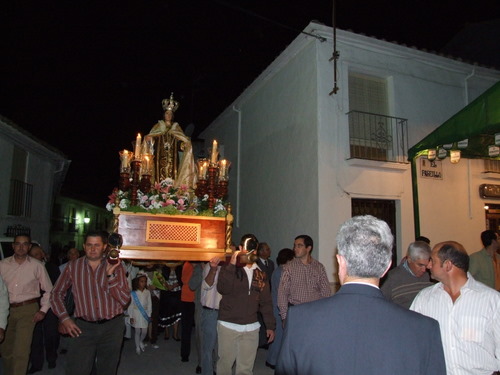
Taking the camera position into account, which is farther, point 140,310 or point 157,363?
point 140,310

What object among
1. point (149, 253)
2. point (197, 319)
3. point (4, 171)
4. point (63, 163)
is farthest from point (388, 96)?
point (63, 163)

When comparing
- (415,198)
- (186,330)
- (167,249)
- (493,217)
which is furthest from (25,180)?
(493,217)

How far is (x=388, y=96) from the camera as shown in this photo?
10.4m

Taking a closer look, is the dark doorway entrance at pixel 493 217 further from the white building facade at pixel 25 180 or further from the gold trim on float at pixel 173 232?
the white building facade at pixel 25 180

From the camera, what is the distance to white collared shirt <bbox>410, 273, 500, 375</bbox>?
283 centimetres

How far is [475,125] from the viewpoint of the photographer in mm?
6520

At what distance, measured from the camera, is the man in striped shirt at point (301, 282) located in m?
5.57

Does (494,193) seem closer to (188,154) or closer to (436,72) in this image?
(436,72)

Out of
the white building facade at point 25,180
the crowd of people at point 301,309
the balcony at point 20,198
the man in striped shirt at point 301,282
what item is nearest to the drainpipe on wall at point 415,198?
the crowd of people at point 301,309

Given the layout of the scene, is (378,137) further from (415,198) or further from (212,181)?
(212,181)

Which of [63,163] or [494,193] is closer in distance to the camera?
[494,193]

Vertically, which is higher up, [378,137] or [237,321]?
[378,137]

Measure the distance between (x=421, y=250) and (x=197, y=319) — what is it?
375cm

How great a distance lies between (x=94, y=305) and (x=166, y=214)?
1201 millimetres
